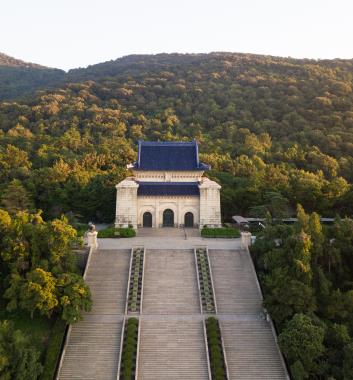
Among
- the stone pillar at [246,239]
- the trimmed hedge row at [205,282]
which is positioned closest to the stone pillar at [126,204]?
the trimmed hedge row at [205,282]

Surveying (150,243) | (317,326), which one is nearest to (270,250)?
(317,326)

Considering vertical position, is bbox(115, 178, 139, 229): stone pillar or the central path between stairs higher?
bbox(115, 178, 139, 229): stone pillar

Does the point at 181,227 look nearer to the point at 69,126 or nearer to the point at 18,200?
the point at 18,200

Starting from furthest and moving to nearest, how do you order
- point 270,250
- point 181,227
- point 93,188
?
point 93,188 → point 181,227 → point 270,250

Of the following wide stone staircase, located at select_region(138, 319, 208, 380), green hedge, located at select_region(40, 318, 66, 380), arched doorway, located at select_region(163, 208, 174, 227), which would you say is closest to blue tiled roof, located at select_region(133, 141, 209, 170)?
arched doorway, located at select_region(163, 208, 174, 227)

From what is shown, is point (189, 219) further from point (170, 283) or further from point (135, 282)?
point (135, 282)

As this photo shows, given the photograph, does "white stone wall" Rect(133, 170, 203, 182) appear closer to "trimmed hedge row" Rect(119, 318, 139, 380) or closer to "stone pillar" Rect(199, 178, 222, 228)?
"stone pillar" Rect(199, 178, 222, 228)
